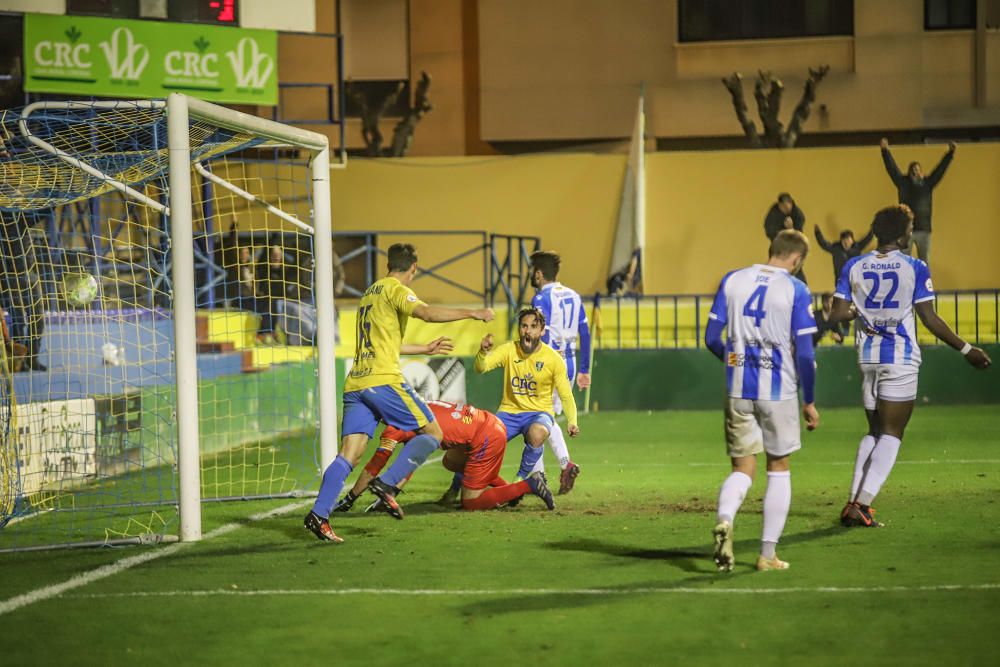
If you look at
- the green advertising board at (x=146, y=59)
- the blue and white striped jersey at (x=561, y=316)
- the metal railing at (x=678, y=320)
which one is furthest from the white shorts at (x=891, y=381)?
the green advertising board at (x=146, y=59)

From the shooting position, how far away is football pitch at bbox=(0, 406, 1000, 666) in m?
6.11

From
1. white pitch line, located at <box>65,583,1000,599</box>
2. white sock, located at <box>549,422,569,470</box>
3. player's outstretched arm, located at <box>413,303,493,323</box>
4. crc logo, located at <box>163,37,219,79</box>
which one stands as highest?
crc logo, located at <box>163,37,219,79</box>

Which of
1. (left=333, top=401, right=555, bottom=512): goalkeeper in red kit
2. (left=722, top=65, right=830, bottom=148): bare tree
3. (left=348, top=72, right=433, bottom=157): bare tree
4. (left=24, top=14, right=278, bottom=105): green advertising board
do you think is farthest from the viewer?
(left=348, top=72, right=433, bottom=157): bare tree

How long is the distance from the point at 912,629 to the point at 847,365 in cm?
1289

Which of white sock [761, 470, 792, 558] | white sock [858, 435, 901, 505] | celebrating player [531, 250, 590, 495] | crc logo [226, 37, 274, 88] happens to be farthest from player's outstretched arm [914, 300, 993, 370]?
crc logo [226, 37, 274, 88]

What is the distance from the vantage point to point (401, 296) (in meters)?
9.16

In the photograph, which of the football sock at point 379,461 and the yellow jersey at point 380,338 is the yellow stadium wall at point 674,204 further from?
the yellow jersey at point 380,338

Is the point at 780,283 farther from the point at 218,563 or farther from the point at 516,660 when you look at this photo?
the point at 218,563

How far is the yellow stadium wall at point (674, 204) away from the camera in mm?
24156

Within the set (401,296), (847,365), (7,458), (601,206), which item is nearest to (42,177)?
(7,458)

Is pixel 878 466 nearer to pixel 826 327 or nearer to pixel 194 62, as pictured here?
pixel 826 327

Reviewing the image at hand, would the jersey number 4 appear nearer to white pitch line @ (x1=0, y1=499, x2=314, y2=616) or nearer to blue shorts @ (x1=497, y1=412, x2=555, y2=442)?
blue shorts @ (x1=497, y1=412, x2=555, y2=442)

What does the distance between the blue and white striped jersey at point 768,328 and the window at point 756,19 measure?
21731mm

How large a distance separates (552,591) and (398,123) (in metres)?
23.9
